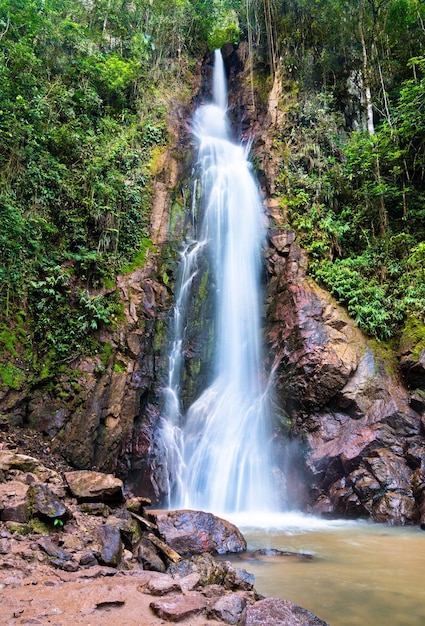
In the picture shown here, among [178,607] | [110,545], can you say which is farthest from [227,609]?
[110,545]

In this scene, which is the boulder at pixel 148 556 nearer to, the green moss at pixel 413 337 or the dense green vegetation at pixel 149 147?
the dense green vegetation at pixel 149 147

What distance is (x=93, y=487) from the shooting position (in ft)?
19.8

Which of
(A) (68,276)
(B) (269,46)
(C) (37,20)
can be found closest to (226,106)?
(B) (269,46)

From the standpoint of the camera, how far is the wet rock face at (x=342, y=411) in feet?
31.2

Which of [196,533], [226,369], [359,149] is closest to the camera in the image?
[196,533]

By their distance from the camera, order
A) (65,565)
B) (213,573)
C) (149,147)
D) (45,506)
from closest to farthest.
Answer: (65,565)
(213,573)
(45,506)
(149,147)

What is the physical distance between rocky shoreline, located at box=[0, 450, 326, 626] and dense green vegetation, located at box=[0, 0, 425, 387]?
4.49 metres

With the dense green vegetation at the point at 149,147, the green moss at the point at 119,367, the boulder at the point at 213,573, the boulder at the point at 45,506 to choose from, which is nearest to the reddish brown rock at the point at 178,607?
the boulder at the point at 213,573

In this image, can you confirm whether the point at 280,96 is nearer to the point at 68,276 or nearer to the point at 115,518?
the point at 68,276

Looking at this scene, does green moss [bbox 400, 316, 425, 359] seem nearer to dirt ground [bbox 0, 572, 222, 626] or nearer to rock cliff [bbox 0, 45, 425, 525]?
rock cliff [bbox 0, 45, 425, 525]

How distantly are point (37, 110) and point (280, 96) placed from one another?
11967mm

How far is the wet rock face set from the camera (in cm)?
952

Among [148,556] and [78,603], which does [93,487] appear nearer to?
[148,556]

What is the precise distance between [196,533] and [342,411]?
5.79 m
